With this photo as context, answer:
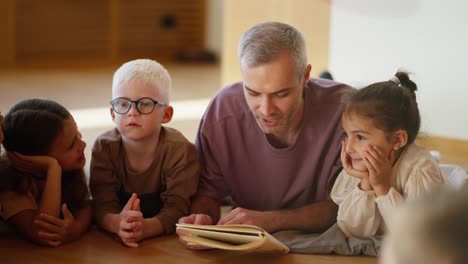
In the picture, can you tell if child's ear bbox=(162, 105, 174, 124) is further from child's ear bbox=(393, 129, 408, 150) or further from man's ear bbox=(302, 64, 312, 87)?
child's ear bbox=(393, 129, 408, 150)

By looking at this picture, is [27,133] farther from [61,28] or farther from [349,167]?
[61,28]

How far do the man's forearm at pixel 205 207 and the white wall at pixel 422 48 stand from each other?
1.43 meters

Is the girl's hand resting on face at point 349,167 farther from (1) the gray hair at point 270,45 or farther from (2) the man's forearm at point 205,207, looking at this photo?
(2) the man's forearm at point 205,207

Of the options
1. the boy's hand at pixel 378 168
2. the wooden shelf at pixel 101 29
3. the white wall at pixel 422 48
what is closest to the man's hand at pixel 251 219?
the boy's hand at pixel 378 168

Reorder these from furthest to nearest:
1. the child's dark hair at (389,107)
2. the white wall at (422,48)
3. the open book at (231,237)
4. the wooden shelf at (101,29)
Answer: the wooden shelf at (101,29)
the white wall at (422,48)
the child's dark hair at (389,107)
the open book at (231,237)

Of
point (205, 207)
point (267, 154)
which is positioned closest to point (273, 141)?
point (267, 154)

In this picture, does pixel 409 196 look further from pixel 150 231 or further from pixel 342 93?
pixel 150 231

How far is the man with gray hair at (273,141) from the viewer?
8.20ft

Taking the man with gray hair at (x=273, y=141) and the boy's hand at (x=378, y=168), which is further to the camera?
the man with gray hair at (x=273, y=141)

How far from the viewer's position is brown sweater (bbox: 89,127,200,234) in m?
2.70

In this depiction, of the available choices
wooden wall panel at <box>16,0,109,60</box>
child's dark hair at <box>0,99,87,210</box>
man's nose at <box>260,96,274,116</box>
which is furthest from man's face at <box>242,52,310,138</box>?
wooden wall panel at <box>16,0,109,60</box>

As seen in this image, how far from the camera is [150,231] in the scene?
8.57 feet

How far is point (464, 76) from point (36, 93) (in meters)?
2.78

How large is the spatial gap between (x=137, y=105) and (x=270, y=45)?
0.49m
